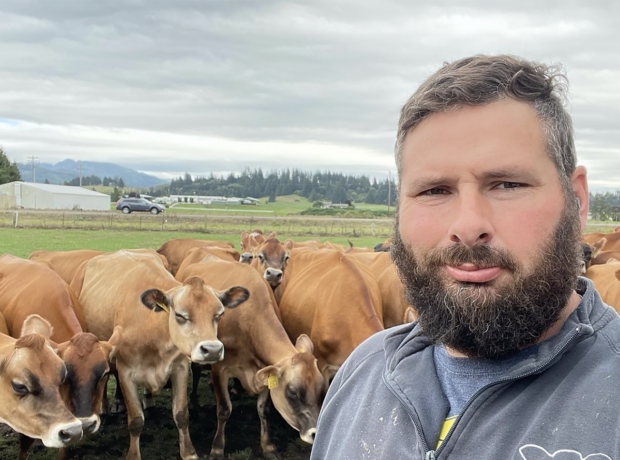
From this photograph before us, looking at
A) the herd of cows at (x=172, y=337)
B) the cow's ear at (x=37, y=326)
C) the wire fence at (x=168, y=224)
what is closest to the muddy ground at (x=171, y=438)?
the herd of cows at (x=172, y=337)

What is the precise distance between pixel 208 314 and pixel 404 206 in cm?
463

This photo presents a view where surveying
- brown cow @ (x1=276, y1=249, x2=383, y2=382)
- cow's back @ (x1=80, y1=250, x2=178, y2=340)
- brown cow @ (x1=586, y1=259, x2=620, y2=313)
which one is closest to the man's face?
brown cow @ (x1=276, y1=249, x2=383, y2=382)

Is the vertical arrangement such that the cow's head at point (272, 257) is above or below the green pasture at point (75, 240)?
above

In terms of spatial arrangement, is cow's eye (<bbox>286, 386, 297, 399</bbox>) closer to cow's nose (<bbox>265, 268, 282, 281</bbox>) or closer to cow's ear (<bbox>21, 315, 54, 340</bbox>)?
cow's ear (<bbox>21, 315, 54, 340</bbox>)

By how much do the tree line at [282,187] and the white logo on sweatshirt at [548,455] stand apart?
403 ft

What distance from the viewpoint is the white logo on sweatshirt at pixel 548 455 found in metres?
1.28

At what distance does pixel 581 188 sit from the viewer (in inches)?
→ 68.9

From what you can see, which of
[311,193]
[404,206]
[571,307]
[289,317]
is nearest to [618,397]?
[571,307]

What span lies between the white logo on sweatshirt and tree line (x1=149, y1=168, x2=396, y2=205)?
4838 inches

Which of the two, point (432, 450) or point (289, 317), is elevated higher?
point (432, 450)

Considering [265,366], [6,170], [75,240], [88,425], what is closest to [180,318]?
[265,366]

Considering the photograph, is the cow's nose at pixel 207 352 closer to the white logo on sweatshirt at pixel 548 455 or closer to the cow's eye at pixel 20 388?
the cow's eye at pixel 20 388

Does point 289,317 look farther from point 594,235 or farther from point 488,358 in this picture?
point 594,235

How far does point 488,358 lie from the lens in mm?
1614
